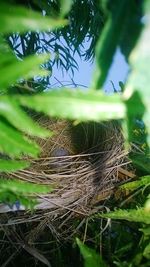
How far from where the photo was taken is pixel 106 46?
0.55ft

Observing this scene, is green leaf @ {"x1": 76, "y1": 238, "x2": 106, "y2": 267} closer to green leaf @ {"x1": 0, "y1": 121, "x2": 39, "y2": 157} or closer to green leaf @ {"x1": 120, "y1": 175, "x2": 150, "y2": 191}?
green leaf @ {"x1": 120, "y1": 175, "x2": 150, "y2": 191}

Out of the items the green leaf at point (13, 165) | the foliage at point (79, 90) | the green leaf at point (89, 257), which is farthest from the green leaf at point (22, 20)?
the green leaf at point (89, 257)

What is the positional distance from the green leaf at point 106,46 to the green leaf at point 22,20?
4 centimetres

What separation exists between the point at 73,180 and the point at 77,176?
0.5 inches

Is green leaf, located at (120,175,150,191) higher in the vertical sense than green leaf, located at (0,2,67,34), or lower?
lower

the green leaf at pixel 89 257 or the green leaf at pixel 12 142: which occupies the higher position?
the green leaf at pixel 12 142

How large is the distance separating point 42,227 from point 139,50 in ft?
2.24

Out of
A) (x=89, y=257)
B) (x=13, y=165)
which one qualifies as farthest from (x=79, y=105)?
(x=89, y=257)

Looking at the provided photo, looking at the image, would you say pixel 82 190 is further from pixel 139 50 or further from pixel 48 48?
pixel 48 48

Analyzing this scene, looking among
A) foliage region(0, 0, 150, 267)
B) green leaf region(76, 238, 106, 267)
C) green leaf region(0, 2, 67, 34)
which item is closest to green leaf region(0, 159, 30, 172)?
foliage region(0, 0, 150, 267)

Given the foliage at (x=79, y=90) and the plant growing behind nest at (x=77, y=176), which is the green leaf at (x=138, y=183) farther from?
the foliage at (x=79, y=90)

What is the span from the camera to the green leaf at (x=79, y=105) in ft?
0.65

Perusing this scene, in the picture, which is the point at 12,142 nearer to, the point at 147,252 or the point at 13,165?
the point at 13,165

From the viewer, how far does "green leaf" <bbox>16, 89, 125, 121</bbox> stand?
198 mm
